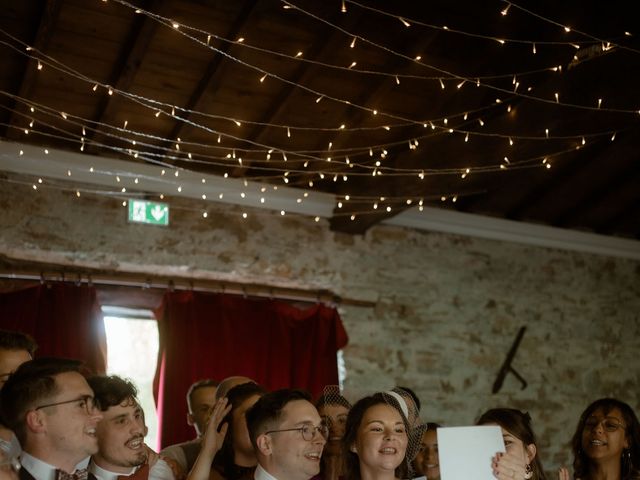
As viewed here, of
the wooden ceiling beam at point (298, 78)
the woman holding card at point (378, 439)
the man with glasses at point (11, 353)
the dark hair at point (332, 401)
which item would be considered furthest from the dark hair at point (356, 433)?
the wooden ceiling beam at point (298, 78)

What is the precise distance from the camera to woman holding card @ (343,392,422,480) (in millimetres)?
3516

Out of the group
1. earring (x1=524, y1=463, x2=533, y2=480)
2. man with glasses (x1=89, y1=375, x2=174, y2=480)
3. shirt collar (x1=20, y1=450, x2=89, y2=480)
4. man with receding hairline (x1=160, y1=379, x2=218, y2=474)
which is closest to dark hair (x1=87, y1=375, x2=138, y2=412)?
man with glasses (x1=89, y1=375, x2=174, y2=480)

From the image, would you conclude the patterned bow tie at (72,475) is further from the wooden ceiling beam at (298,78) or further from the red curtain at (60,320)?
the wooden ceiling beam at (298,78)

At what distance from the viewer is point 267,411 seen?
11.8ft

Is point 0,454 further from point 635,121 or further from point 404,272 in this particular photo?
point 404,272

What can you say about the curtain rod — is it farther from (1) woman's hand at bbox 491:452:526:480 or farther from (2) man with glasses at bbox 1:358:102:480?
(1) woman's hand at bbox 491:452:526:480

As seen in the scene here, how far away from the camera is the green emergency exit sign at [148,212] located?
237 inches

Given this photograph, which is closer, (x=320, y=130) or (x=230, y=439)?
(x=230, y=439)

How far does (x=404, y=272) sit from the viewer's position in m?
6.95

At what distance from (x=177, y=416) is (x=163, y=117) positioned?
6.37 ft

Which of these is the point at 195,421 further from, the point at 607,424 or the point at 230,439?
the point at 607,424

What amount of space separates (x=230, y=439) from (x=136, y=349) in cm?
235

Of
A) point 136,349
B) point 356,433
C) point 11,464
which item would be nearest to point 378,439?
point 356,433

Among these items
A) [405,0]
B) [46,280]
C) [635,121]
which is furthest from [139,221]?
[635,121]
